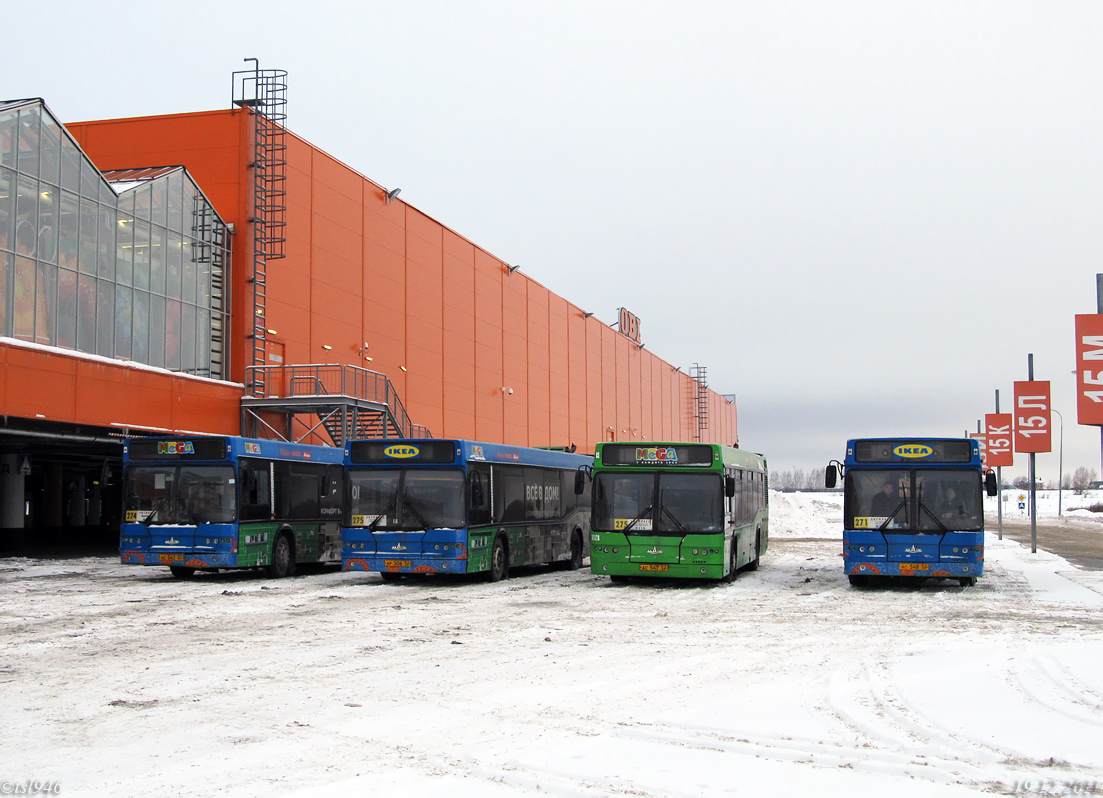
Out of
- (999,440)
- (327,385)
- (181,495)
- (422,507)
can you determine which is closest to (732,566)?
(422,507)

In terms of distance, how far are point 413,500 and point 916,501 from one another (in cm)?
912

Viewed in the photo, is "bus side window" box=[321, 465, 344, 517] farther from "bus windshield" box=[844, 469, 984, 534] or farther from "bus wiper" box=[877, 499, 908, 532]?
"bus wiper" box=[877, 499, 908, 532]

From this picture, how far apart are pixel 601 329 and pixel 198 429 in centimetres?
4072

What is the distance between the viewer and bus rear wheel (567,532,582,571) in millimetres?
25766

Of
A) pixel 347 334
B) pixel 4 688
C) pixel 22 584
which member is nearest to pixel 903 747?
pixel 4 688

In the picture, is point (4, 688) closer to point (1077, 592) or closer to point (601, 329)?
point (1077, 592)

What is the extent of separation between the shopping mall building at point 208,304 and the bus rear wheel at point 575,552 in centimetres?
1010

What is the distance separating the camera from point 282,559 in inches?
895

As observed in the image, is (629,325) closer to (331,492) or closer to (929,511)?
(331,492)

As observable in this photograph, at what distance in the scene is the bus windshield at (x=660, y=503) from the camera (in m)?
19.7

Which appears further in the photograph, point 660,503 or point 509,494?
point 509,494

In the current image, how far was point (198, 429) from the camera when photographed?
102 feet

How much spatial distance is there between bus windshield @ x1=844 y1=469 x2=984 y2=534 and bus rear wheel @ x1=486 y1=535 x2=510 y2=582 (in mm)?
6705

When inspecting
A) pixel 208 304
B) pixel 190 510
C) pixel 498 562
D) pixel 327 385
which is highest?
pixel 208 304
